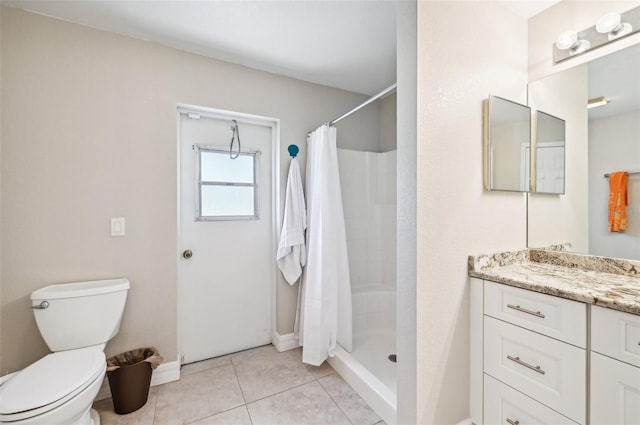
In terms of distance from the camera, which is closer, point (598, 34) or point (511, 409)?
point (511, 409)

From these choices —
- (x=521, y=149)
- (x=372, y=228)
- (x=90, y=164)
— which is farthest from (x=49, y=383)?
(x=521, y=149)

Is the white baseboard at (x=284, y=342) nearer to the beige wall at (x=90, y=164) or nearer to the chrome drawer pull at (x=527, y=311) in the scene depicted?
the beige wall at (x=90, y=164)

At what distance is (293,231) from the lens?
7.16 feet

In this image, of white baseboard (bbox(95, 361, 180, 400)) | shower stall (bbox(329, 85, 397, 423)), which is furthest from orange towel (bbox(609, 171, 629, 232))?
white baseboard (bbox(95, 361, 180, 400))

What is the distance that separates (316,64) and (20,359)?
9.09ft

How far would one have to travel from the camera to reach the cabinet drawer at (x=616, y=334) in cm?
82

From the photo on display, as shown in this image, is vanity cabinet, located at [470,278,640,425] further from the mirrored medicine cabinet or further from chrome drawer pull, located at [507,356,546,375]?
the mirrored medicine cabinet

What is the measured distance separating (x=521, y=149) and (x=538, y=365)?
3.56 feet

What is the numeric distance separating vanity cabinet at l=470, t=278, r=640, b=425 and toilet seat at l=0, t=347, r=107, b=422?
189cm

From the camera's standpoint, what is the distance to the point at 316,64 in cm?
213

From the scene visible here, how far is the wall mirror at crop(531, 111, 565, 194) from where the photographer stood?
145cm

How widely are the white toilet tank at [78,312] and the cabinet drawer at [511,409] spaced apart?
2099 millimetres

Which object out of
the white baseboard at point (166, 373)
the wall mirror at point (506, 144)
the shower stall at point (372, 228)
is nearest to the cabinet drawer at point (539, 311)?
the wall mirror at point (506, 144)

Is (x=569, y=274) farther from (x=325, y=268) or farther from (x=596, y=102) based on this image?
(x=325, y=268)
